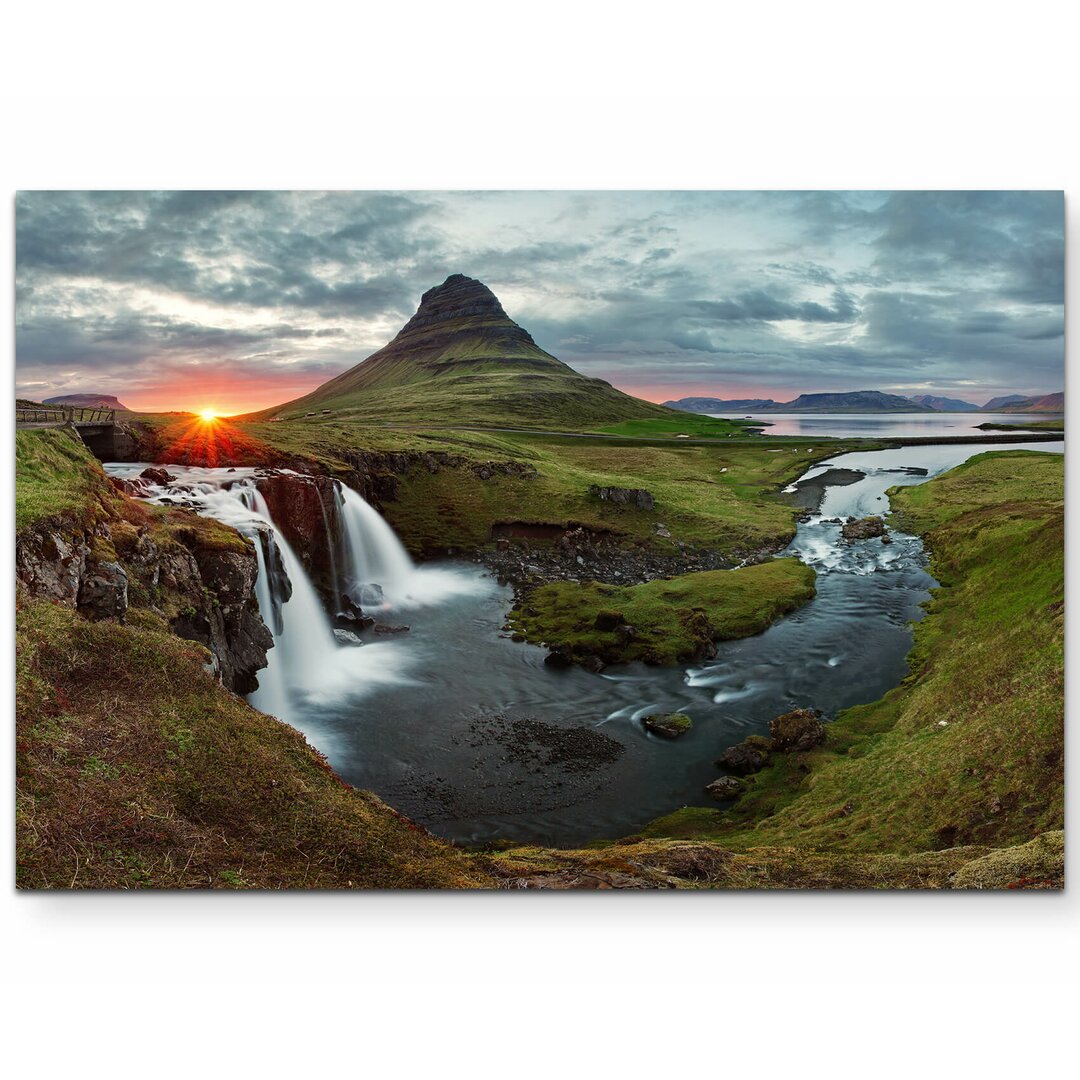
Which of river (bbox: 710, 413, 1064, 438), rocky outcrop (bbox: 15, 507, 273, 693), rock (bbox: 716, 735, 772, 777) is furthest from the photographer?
rock (bbox: 716, 735, 772, 777)

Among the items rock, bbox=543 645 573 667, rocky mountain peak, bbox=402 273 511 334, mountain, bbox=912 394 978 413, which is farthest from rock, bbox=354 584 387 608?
mountain, bbox=912 394 978 413

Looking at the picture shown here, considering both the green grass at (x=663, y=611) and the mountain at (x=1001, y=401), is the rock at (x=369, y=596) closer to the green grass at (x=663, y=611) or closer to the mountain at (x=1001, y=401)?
the green grass at (x=663, y=611)

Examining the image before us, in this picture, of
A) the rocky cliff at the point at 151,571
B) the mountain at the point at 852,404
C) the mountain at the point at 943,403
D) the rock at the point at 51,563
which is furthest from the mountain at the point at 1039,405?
the rock at the point at 51,563

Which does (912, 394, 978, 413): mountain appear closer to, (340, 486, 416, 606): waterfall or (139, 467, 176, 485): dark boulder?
(340, 486, 416, 606): waterfall

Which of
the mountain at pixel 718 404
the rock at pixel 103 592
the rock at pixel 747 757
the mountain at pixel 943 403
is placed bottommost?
the rock at pixel 747 757

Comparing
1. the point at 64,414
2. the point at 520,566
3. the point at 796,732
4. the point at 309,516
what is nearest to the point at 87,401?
the point at 64,414
